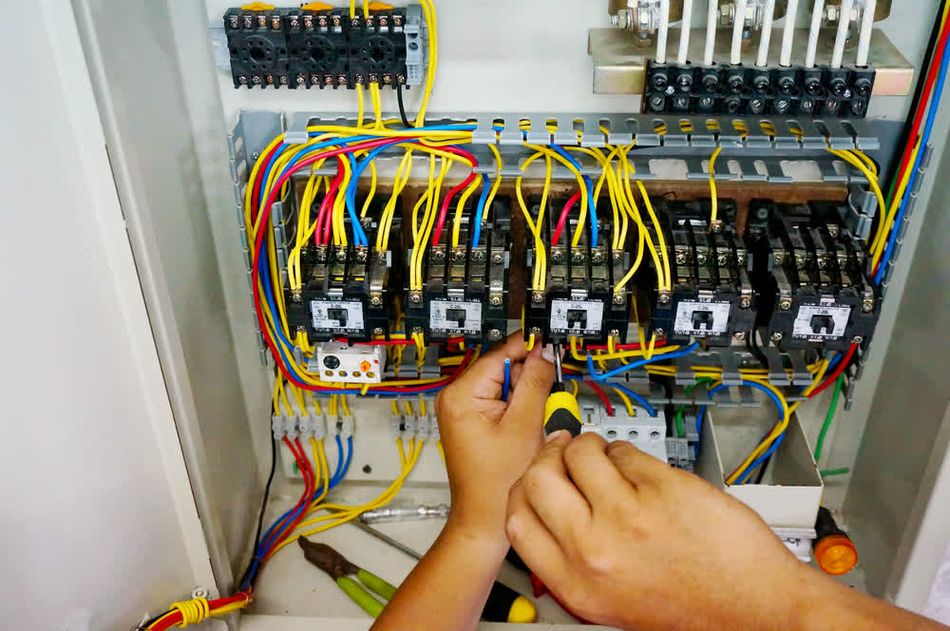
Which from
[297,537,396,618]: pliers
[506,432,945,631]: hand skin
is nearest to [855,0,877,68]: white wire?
[506,432,945,631]: hand skin

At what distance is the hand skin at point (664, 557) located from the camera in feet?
2.59

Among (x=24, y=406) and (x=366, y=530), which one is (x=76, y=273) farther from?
(x=366, y=530)

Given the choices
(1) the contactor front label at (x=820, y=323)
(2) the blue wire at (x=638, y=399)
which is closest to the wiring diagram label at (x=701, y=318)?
(1) the contactor front label at (x=820, y=323)

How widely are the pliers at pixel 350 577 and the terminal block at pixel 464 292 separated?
523 millimetres

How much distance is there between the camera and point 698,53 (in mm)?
1209

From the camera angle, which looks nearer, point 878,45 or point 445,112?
point 878,45

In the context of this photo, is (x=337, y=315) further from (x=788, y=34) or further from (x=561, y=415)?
(x=788, y=34)

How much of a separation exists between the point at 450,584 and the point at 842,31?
0.89 m

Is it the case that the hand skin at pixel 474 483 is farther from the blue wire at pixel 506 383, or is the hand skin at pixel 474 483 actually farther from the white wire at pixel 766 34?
the white wire at pixel 766 34

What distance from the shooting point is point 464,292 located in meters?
1.26

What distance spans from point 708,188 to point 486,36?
17.0 inches

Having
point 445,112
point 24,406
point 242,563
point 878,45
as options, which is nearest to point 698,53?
point 878,45

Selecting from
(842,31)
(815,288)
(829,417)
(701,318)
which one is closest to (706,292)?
(701,318)

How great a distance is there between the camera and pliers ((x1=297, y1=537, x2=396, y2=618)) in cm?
154
